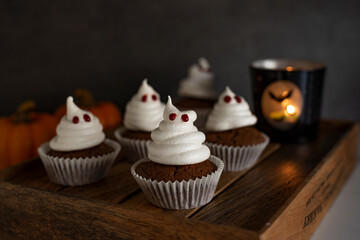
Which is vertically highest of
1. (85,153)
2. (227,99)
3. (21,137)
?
(227,99)

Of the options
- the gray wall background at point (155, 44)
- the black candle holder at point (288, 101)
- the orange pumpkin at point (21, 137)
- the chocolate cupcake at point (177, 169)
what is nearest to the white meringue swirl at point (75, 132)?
the chocolate cupcake at point (177, 169)

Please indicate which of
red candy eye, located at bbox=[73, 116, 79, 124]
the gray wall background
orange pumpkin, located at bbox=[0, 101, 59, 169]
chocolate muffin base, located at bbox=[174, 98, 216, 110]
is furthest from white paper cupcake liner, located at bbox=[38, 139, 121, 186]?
the gray wall background

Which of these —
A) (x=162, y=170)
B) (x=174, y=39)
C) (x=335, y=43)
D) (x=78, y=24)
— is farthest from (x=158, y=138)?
(x=78, y=24)

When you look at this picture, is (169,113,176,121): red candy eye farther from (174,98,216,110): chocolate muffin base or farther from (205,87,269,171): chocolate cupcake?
(174,98,216,110): chocolate muffin base

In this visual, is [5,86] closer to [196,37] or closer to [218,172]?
[196,37]

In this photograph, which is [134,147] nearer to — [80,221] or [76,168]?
[76,168]

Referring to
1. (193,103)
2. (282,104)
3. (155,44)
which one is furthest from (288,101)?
(155,44)
